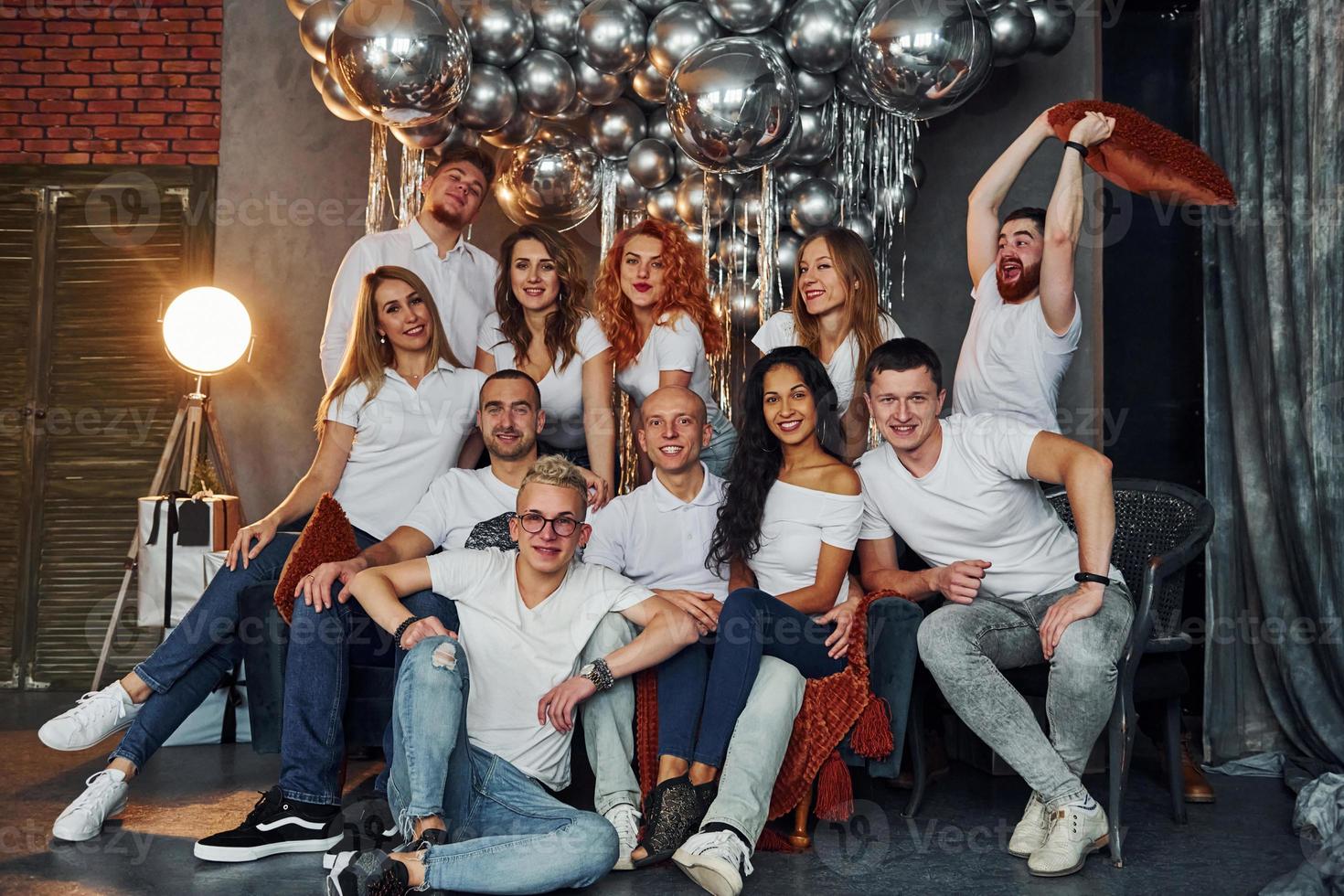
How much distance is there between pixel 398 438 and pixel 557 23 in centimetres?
145

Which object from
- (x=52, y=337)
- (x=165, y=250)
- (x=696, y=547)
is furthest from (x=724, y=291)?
(x=52, y=337)

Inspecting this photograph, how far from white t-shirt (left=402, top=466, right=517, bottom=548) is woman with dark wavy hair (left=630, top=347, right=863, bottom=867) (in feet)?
1.90

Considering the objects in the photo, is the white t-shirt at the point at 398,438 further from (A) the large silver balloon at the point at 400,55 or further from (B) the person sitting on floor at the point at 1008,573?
(B) the person sitting on floor at the point at 1008,573

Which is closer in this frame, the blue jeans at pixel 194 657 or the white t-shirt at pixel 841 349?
the blue jeans at pixel 194 657

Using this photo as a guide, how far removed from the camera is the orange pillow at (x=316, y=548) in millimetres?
2828

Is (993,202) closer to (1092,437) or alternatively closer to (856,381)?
(856,381)

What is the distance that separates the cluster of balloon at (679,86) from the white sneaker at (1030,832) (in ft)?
6.34

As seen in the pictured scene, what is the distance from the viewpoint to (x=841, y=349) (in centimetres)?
339

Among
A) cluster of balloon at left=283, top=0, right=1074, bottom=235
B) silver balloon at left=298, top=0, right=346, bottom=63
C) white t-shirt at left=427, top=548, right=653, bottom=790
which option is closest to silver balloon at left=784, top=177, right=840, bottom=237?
cluster of balloon at left=283, top=0, right=1074, bottom=235

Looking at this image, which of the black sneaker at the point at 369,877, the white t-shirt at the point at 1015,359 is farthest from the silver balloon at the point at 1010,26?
the black sneaker at the point at 369,877

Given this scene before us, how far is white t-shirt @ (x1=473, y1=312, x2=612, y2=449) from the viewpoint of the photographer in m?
3.49

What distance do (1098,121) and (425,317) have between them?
1.88 meters

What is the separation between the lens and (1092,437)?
4.22 m

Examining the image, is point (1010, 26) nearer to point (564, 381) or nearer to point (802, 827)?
point (564, 381)
